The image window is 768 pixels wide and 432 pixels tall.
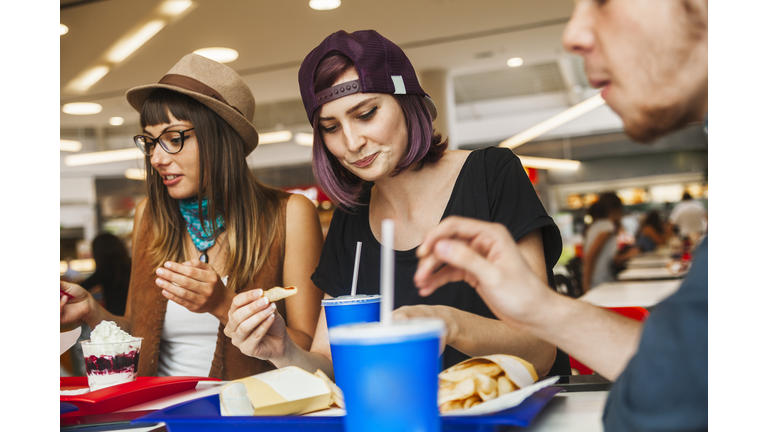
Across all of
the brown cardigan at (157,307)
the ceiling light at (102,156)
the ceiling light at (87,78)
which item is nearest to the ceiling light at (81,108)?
the ceiling light at (87,78)

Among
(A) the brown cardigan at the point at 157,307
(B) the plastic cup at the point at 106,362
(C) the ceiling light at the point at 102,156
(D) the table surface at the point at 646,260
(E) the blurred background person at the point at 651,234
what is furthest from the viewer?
(E) the blurred background person at the point at 651,234

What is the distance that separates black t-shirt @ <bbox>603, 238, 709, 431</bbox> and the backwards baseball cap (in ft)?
3.21

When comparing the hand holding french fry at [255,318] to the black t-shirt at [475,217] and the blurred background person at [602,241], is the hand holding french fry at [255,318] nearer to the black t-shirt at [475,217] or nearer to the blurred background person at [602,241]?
the black t-shirt at [475,217]

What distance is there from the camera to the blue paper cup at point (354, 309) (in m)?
1.01

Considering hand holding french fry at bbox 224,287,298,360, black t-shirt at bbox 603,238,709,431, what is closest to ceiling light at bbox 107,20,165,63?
hand holding french fry at bbox 224,287,298,360

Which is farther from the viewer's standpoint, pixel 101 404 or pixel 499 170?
pixel 499 170

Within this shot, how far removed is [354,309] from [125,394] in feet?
1.59

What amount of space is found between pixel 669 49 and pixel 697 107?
3.6 inches

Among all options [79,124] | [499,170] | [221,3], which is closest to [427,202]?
[499,170]

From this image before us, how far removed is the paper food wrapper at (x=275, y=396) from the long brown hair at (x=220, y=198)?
1011 mm

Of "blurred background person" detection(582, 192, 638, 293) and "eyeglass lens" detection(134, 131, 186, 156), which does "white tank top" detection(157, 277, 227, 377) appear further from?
"blurred background person" detection(582, 192, 638, 293)

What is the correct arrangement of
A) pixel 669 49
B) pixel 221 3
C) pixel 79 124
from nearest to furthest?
pixel 669 49 → pixel 221 3 → pixel 79 124
